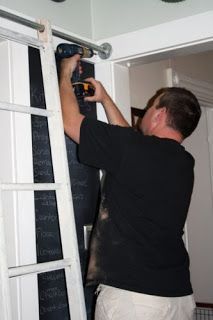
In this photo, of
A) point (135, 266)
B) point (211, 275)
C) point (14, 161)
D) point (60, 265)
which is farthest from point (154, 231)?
point (211, 275)

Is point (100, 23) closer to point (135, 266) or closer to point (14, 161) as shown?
point (14, 161)

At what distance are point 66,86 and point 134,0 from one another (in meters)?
0.69

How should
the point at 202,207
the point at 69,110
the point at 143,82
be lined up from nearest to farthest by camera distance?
the point at 69,110
the point at 143,82
the point at 202,207

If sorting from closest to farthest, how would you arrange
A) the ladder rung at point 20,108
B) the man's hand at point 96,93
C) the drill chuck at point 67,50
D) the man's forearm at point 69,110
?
the ladder rung at point 20,108, the man's forearm at point 69,110, the drill chuck at point 67,50, the man's hand at point 96,93

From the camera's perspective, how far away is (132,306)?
59.6 inches

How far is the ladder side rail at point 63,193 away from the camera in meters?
1.45

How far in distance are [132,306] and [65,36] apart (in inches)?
44.5

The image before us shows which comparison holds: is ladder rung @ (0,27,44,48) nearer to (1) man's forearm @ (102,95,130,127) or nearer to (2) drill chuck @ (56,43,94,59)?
(2) drill chuck @ (56,43,94,59)

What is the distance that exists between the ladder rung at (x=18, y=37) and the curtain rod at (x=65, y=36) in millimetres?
66

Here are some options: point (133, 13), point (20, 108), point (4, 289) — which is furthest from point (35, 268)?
point (133, 13)

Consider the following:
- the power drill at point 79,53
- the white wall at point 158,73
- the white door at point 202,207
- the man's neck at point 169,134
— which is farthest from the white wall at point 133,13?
the white door at point 202,207

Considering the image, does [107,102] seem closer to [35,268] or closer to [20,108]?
[20,108]

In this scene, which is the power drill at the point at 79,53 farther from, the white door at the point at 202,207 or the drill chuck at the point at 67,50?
the white door at the point at 202,207

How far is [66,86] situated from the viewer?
5.30 ft
